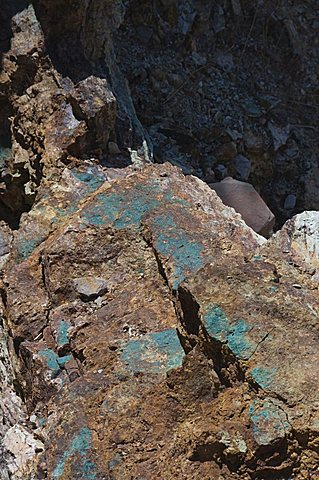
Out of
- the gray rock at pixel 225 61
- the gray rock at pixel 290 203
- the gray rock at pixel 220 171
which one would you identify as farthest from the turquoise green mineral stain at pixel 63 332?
the gray rock at pixel 225 61

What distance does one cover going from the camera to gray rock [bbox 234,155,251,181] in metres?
2.40

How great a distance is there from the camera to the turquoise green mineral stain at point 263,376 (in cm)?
87

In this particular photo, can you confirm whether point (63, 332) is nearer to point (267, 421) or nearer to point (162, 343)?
point (162, 343)

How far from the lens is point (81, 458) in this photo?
2.98 feet

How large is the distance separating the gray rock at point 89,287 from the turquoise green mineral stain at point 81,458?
287mm

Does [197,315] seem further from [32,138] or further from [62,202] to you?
[32,138]

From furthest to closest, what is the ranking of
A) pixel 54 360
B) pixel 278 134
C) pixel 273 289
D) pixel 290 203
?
pixel 278 134 → pixel 290 203 → pixel 54 360 → pixel 273 289

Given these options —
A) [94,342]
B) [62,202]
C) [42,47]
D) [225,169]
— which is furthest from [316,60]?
[94,342]

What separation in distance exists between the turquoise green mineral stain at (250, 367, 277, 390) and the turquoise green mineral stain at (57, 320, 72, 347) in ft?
1.19

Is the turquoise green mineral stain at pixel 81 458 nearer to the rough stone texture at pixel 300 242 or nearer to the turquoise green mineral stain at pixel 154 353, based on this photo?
the turquoise green mineral stain at pixel 154 353

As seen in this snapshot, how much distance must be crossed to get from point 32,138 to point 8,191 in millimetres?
162

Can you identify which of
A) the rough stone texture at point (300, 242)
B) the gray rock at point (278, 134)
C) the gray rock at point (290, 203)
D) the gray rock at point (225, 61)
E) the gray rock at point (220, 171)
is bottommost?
the gray rock at point (290, 203)

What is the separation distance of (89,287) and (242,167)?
1347mm

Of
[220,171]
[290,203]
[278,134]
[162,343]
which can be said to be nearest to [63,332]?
[162,343]
